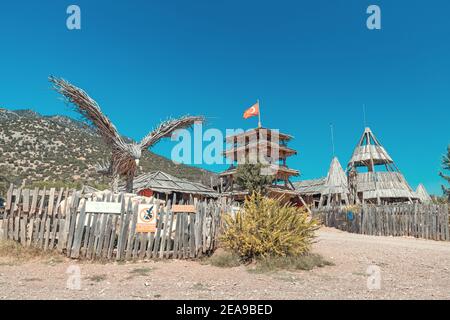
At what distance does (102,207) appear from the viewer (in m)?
8.09

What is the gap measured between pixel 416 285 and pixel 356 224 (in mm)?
13241

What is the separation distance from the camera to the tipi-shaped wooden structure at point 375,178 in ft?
95.8

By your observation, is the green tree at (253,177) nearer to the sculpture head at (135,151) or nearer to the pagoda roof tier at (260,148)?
the pagoda roof tier at (260,148)

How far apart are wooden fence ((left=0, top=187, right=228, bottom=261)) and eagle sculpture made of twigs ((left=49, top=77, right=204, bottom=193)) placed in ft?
7.48

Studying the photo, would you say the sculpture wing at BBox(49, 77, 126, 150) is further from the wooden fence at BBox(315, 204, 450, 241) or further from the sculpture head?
the wooden fence at BBox(315, 204, 450, 241)

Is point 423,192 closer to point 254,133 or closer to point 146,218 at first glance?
point 254,133

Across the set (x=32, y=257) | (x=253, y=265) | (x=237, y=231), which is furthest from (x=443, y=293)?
(x=32, y=257)

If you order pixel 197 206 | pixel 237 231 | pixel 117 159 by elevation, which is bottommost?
pixel 237 231

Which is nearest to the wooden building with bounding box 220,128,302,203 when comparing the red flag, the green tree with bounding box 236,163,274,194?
the red flag

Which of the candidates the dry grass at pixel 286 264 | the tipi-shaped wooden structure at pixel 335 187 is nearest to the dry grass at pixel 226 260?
the dry grass at pixel 286 264

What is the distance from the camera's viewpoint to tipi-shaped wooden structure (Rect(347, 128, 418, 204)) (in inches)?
1149

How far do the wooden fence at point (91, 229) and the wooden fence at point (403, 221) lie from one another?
37.9 ft
